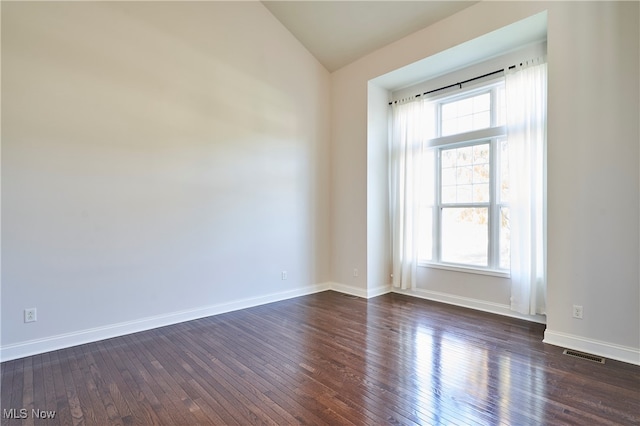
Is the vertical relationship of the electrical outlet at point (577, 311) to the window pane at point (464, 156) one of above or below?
below

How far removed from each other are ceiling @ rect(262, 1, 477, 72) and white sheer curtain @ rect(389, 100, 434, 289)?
1.02m

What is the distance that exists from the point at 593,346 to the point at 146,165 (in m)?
4.58

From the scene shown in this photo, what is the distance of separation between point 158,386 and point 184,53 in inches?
134

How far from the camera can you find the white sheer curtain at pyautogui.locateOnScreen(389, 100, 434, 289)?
15.4ft

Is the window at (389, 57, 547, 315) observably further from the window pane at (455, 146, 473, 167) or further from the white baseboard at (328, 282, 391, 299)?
the white baseboard at (328, 282, 391, 299)

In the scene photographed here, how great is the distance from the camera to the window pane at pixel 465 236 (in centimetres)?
421

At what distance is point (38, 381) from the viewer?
7.80 ft

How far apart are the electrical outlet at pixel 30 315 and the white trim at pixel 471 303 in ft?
14.1

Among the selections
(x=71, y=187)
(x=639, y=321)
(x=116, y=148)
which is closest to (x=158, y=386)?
(x=71, y=187)

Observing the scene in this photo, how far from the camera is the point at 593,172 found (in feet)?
9.45

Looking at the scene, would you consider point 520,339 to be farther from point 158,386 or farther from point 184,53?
point 184,53

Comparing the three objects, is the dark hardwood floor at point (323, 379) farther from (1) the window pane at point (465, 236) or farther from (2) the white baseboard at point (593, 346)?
(1) the window pane at point (465, 236)

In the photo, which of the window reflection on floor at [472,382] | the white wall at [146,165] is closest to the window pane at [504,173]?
the window reflection on floor at [472,382]

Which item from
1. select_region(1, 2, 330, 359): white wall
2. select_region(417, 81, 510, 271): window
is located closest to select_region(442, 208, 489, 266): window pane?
select_region(417, 81, 510, 271): window
